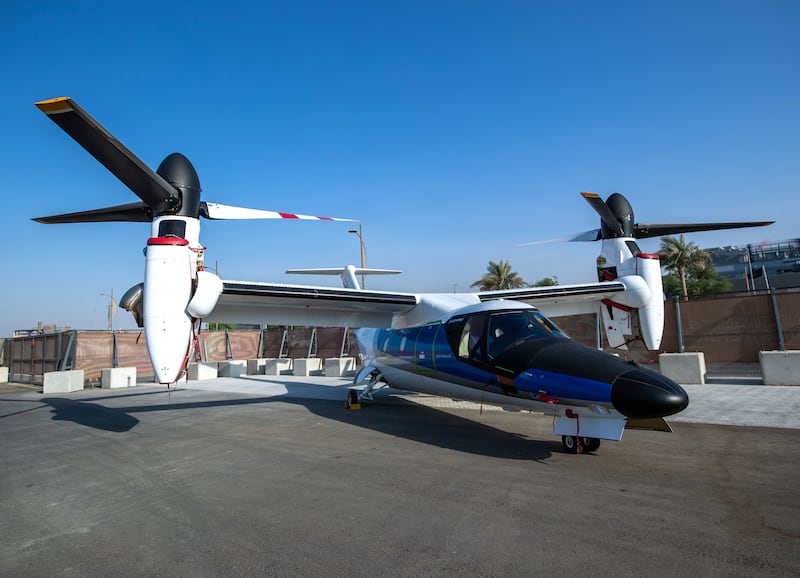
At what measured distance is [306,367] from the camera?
77.0ft

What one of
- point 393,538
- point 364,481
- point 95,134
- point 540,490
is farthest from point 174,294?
point 540,490

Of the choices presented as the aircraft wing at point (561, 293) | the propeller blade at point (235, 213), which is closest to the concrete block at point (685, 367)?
the aircraft wing at point (561, 293)

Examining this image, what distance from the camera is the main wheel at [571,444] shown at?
6384mm

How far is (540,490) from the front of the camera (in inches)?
190

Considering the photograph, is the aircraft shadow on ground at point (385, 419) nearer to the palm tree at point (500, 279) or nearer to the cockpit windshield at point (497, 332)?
the cockpit windshield at point (497, 332)

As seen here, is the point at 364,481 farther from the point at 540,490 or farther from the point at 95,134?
the point at 95,134

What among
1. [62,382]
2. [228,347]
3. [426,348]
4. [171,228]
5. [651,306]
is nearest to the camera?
[171,228]

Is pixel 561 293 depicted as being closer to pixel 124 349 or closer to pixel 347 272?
pixel 347 272

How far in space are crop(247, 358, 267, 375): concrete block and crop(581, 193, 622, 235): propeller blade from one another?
20259 millimetres

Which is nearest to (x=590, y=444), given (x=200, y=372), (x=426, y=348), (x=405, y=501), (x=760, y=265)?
(x=405, y=501)

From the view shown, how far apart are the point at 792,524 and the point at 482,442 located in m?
4.16

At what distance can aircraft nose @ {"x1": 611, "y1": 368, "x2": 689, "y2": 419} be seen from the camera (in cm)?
520

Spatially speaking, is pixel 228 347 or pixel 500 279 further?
pixel 500 279

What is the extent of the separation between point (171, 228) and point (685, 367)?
1541 centimetres
